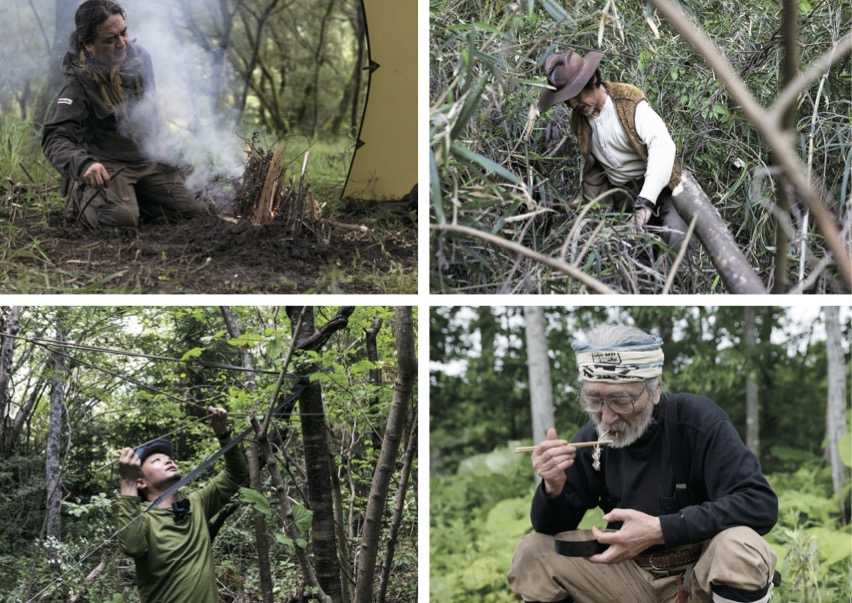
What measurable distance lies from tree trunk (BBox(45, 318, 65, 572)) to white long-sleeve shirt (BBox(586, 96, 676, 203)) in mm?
2572

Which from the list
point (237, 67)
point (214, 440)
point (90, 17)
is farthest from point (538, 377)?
point (90, 17)

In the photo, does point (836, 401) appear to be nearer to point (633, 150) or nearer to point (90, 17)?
point (633, 150)

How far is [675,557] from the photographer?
2568mm

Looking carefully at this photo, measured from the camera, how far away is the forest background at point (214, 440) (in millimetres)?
3455

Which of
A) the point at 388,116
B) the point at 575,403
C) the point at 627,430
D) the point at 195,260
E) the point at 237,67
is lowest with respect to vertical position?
the point at 575,403

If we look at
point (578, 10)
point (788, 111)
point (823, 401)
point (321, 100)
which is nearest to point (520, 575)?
point (788, 111)

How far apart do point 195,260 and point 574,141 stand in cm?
167

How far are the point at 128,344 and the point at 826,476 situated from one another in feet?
13.3

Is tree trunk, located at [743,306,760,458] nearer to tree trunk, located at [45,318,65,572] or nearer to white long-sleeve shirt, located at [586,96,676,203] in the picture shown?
white long-sleeve shirt, located at [586,96,676,203]

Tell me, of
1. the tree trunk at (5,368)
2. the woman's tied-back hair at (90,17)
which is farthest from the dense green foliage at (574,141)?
the tree trunk at (5,368)

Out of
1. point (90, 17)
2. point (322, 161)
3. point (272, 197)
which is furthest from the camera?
point (322, 161)

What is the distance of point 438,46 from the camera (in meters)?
3.83

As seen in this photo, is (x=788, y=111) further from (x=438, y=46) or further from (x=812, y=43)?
(x=812, y=43)

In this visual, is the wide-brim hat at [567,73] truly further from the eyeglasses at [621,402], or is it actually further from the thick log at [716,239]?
the eyeglasses at [621,402]
